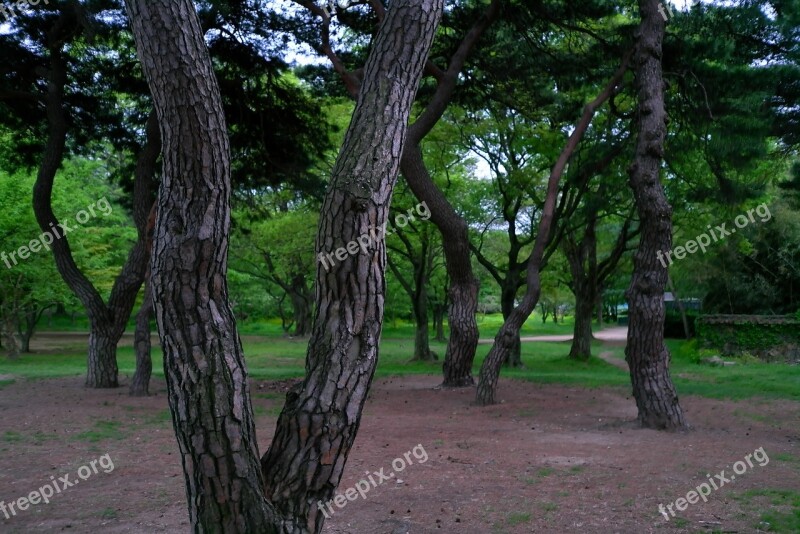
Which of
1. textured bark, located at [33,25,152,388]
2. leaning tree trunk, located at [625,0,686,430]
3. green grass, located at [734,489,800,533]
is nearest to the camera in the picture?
green grass, located at [734,489,800,533]

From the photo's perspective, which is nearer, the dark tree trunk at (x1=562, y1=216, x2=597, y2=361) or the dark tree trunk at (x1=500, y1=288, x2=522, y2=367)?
the dark tree trunk at (x1=500, y1=288, x2=522, y2=367)

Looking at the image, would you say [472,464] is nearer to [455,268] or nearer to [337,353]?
[337,353]

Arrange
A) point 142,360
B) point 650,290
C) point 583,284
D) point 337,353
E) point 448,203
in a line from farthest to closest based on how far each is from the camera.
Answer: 1. point 583,284
2. point 448,203
3. point 142,360
4. point 650,290
5. point 337,353

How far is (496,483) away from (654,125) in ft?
18.3

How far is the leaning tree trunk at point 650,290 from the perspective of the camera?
8.96m

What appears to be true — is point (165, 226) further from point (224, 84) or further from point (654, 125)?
point (224, 84)

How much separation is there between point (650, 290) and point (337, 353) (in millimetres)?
6878

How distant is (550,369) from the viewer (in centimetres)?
2073

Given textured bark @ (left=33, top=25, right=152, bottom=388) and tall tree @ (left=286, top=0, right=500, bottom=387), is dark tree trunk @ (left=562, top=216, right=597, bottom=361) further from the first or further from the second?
textured bark @ (left=33, top=25, right=152, bottom=388)

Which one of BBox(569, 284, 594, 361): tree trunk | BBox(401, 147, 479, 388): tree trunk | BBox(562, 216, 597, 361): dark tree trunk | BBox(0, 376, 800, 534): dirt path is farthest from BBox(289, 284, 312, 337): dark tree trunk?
BBox(0, 376, 800, 534): dirt path

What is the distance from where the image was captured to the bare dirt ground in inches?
202

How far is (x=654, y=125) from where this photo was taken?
9344mm

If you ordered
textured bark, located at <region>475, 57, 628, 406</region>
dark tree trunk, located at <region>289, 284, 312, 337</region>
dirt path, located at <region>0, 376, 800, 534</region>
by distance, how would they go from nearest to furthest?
1. dirt path, located at <region>0, 376, 800, 534</region>
2. textured bark, located at <region>475, 57, 628, 406</region>
3. dark tree trunk, located at <region>289, 284, 312, 337</region>

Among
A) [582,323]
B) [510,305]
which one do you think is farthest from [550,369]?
→ [582,323]
